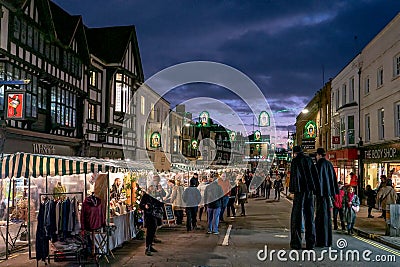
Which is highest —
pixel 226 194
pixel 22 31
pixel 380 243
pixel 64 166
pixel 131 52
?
pixel 131 52

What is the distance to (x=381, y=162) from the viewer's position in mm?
24406

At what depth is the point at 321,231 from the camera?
11.2 meters

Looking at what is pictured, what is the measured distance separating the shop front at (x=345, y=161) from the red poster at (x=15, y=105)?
2041cm

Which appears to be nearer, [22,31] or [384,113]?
[22,31]

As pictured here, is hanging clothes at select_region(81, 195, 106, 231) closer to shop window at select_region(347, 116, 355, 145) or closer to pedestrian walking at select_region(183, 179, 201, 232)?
pedestrian walking at select_region(183, 179, 201, 232)

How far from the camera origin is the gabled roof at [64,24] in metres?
27.1

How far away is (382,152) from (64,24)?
20.5m

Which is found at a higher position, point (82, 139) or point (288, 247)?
point (82, 139)

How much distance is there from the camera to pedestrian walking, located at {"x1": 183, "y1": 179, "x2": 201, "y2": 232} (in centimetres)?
1633

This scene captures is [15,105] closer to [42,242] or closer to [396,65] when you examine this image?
[42,242]

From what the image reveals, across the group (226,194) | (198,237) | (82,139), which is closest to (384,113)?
(226,194)

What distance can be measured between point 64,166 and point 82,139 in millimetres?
18564

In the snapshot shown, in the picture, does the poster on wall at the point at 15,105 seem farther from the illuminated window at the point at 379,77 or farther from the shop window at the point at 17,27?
the illuminated window at the point at 379,77

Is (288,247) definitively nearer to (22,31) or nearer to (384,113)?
(384,113)
